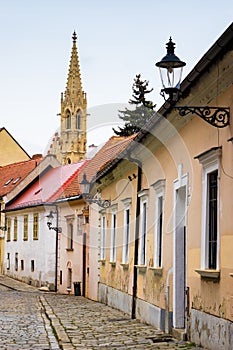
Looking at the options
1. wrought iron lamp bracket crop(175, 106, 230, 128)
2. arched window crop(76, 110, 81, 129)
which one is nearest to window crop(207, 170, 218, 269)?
wrought iron lamp bracket crop(175, 106, 230, 128)

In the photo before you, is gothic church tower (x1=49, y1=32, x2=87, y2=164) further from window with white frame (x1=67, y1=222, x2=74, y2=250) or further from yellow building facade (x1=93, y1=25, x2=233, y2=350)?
yellow building facade (x1=93, y1=25, x2=233, y2=350)

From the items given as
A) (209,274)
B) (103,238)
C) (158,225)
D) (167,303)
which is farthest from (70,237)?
(209,274)

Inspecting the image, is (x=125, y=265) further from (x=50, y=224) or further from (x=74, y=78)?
(x=74, y=78)

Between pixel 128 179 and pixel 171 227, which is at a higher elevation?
pixel 128 179

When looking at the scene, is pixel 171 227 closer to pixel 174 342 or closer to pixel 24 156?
pixel 174 342

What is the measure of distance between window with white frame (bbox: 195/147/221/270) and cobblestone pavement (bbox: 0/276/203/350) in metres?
1.45

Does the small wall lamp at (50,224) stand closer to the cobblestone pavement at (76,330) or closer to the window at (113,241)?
the window at (113,241)

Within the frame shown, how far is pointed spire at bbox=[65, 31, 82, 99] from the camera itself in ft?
319

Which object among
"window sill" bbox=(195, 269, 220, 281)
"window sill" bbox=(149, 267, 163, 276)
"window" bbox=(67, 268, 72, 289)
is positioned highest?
"window sill" bbox=(195, 269, 220, 281)

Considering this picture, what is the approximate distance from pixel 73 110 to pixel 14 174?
45.2 metres

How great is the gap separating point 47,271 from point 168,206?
23259 millimetres

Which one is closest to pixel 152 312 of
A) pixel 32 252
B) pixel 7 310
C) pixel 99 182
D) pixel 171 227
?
pixel 171 227

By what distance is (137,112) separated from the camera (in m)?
58.8

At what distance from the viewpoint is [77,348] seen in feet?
38.4
